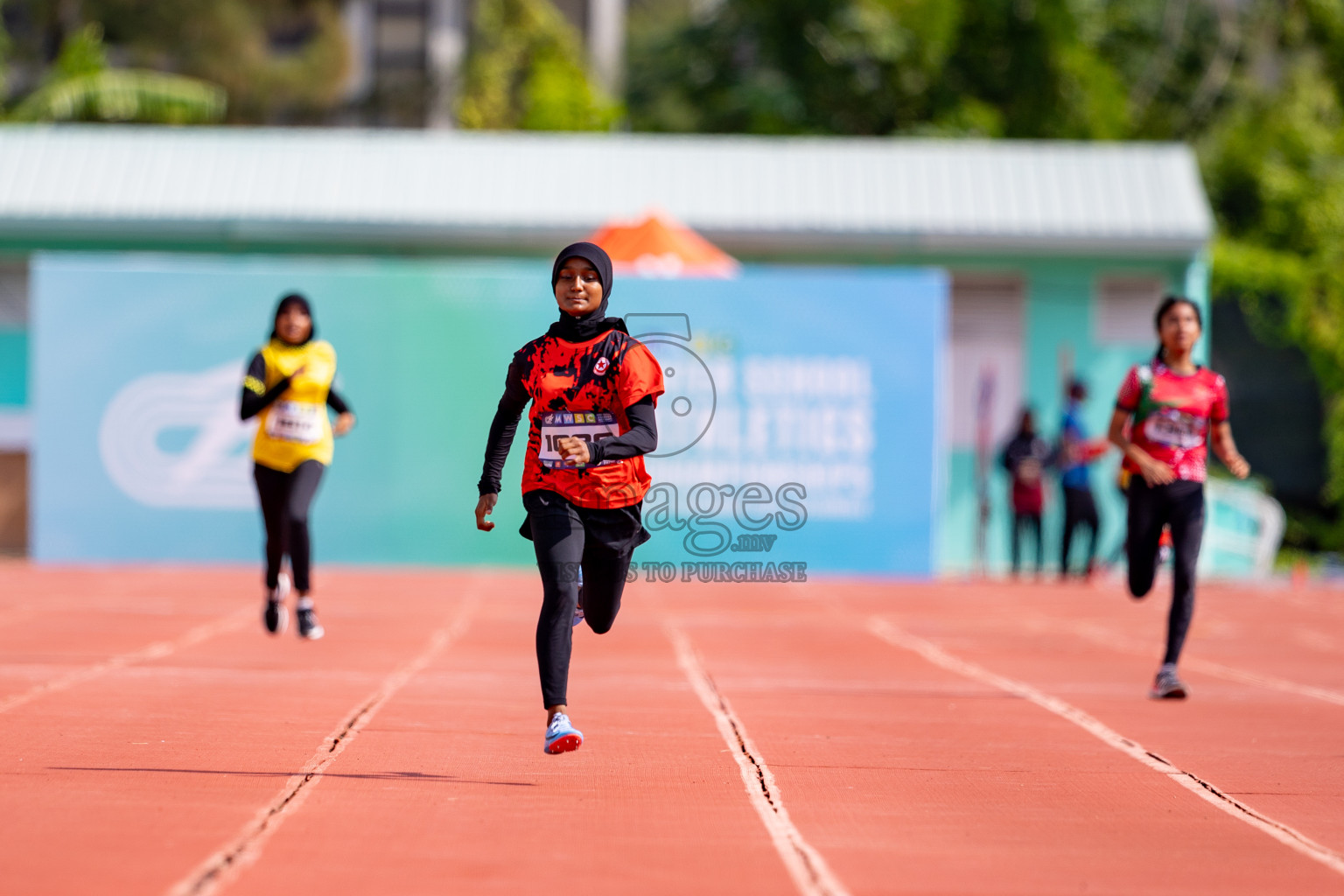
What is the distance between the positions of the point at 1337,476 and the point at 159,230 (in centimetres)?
1435

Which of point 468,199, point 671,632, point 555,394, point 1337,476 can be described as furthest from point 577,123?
point 555,394

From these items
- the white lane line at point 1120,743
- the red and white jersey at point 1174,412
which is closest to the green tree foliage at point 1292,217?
the white lane line at point 1120,743

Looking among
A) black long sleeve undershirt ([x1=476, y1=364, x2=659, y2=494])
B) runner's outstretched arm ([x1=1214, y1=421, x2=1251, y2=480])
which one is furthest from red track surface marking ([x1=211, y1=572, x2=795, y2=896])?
runner's outstretched arm ([x1=1214, y1=421, x2=1251, y2=480])

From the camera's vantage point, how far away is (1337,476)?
21203mm

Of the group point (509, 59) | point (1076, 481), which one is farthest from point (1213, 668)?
point (509, 59)

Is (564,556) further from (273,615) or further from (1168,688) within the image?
(273,615)

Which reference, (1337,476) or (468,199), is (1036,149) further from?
(468,199)

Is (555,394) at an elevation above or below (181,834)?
above

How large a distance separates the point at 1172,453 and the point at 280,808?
17.1 ft

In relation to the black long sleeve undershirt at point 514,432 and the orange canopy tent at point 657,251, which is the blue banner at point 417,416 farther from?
the black long sleeve undershirt at point 514,432

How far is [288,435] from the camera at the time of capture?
414 inches

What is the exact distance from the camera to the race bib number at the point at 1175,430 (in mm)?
8945

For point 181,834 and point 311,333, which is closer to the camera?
point 181,834

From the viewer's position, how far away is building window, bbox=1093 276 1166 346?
2042 centimetres
